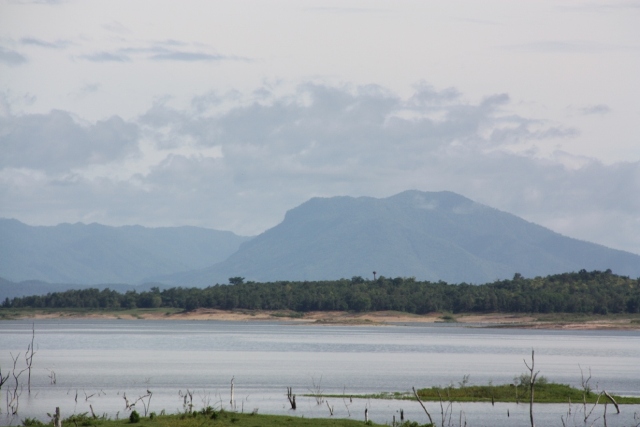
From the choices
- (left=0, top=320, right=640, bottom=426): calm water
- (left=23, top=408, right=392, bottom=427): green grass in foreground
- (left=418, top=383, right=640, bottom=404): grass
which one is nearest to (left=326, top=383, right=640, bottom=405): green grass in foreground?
(left=418, top=383, right=640, bottom=404): grass

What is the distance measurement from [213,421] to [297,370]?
4303 cm

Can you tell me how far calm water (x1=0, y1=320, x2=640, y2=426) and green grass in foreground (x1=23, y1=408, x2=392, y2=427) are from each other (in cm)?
671

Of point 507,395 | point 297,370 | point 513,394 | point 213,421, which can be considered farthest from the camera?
point 297,370

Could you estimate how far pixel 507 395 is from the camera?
223 ft

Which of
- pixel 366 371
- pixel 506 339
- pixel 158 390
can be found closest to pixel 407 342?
pixel 506 339

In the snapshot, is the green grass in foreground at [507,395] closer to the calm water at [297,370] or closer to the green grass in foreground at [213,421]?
the calm water at [297,370]

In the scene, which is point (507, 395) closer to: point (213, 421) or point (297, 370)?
point (297, 370)

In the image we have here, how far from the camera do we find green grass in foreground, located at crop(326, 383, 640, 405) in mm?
66312

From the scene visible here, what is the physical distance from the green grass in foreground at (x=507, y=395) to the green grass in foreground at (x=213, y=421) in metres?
17.5

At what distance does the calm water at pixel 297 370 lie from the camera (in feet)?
202

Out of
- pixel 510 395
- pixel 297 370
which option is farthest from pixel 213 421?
pixel 297 370

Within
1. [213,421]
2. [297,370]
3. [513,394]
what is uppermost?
[297,370]

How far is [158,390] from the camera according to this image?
7138 cm

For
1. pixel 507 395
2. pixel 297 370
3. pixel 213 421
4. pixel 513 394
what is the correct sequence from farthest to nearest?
pixel 297 370 → pixel 507 395 → pixel 513 394 → pixel 213 421
